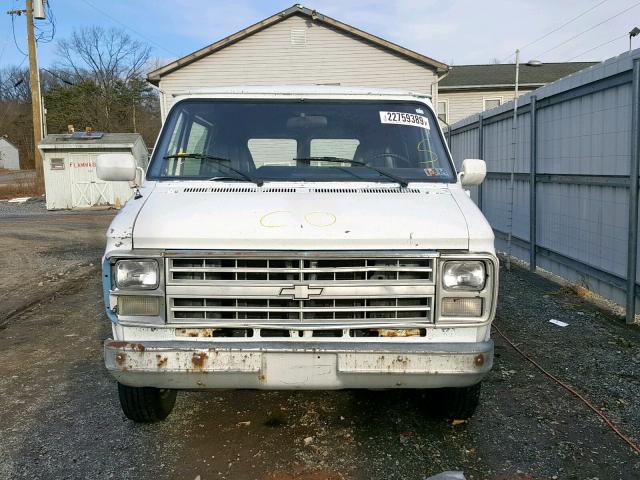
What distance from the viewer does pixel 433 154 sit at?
4070mm

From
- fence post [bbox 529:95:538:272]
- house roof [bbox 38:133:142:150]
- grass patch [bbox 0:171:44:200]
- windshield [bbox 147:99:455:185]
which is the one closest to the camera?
windshield [bbox 147:99:455:185]

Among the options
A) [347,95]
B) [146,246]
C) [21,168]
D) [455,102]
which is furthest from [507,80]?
[21,168]

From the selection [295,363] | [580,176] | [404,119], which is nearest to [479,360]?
[295,363]

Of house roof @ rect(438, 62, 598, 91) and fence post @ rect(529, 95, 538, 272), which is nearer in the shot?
fence post @ rect(529, 95, 538, 272)

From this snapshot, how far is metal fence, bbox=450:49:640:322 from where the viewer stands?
6117mm

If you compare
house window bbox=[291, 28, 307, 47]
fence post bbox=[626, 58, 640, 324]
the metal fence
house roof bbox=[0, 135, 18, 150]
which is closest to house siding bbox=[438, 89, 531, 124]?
house window bbox=[291, 28, 307, 47]

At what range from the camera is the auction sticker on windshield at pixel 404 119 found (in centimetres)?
418

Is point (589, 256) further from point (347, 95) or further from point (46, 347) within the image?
point (46, 347)

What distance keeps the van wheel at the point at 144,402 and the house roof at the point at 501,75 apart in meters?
26.5

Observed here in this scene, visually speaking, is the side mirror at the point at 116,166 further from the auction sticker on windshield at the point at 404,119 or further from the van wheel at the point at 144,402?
the auction sticker on windshield at the point at 404,119

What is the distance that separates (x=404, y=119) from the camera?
165 inches

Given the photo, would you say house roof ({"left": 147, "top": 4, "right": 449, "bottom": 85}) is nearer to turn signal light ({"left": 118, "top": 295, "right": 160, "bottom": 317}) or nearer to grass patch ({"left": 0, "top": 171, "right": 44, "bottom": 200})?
grass patch ({"left": 0, "top": 171, "right": 44, "bottom": 200})

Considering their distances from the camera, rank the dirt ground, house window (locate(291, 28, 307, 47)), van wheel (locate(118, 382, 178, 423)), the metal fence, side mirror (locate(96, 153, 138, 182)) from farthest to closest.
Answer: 1. house window (locate(291, 28, 307, 47))
2. the metal fence
3. side mirror (locate(96, 153, 138, 182))
4. van wheel (locate(118, 382, 178, 423))
5. the dirt ground

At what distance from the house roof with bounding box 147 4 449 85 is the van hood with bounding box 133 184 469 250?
16945mm
